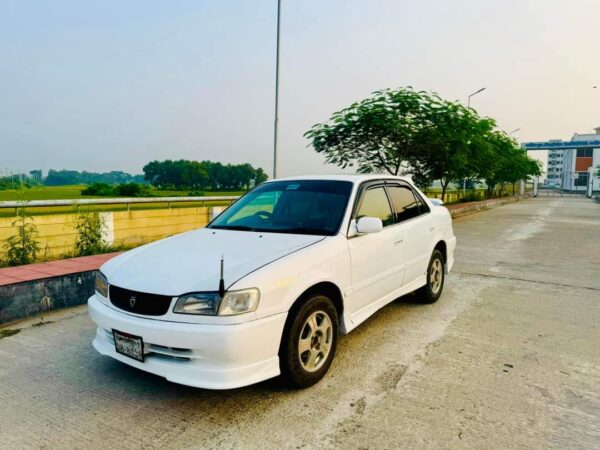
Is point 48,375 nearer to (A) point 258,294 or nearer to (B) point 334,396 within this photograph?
(A) point 258,294

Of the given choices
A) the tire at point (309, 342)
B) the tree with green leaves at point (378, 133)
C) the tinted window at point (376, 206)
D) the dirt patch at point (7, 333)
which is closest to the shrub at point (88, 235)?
the dirt patch at point (7, 333)

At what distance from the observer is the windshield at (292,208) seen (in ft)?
12.2

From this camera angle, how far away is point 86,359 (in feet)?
12.0

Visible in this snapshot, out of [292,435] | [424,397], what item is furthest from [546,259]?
[292,435]

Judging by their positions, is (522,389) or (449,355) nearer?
(522,389)

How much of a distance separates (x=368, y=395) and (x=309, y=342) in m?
0.55

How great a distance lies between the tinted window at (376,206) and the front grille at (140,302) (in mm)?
1840

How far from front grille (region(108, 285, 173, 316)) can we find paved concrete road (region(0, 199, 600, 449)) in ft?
2.21

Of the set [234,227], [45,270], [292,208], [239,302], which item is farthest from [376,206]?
A: [45,270]

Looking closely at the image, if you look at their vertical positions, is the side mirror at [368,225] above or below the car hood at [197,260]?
above

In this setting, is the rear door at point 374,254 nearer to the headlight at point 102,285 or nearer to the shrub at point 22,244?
the headlight at point 102,285

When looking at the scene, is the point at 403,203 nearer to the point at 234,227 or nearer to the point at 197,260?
the point at 234,227

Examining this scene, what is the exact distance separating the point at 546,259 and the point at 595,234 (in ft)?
20.6

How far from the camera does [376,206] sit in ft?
13.6
